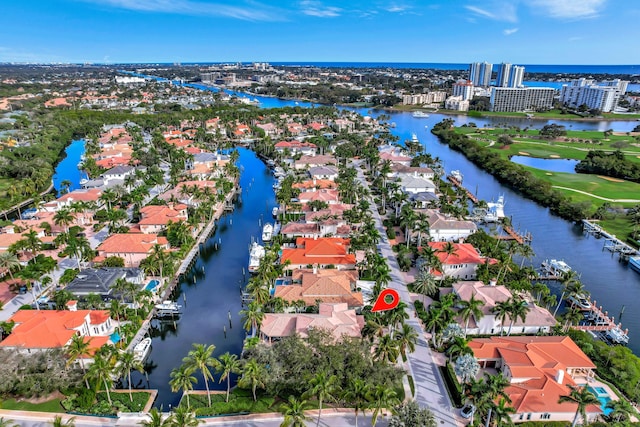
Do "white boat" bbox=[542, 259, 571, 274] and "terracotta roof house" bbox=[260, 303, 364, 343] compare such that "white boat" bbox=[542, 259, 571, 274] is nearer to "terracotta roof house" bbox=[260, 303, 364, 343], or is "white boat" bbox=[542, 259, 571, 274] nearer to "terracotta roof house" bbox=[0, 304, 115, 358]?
"terracotta roof house" bbox=[260, 303, 364, 343]

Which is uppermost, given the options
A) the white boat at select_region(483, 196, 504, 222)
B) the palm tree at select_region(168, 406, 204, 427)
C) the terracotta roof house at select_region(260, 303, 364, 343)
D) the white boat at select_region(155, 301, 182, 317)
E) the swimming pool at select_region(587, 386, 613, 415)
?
the palm tree at select_region(168, 406, 204, 427)

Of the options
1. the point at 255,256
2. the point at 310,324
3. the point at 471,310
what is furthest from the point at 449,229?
the point at 310,324

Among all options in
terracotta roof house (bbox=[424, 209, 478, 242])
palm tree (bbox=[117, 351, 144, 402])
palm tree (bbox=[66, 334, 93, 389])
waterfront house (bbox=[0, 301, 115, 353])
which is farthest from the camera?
terracotta roof house (bbox=[424, 209, 478, 242])

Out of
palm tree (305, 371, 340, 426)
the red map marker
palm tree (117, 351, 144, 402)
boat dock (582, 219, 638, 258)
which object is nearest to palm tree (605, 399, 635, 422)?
the red map marker

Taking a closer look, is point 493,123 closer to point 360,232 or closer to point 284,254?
point 360,232

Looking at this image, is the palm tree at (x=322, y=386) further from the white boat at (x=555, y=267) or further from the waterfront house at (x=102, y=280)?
the white boat at (x=555, y=267)

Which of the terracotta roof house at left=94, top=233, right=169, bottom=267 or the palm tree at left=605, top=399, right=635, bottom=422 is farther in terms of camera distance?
the terracotta roof house at left=94, top=233, right=169, bottom=267
